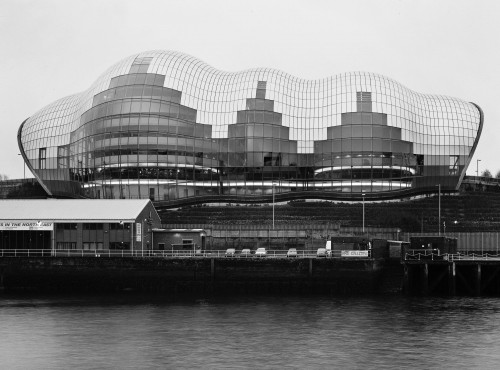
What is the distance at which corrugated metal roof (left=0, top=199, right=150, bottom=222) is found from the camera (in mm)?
95875

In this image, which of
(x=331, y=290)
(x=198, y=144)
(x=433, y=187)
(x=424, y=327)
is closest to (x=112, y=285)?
(x=331, y=290)

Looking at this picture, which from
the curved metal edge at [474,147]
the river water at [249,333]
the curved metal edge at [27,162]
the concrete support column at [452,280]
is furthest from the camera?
the curved metal edge at [27,162]

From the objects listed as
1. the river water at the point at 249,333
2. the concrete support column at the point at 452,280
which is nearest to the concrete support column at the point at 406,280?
the concrete support column at the point at 452,280

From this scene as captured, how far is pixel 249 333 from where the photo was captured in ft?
204

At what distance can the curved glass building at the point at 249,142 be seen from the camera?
450 ft

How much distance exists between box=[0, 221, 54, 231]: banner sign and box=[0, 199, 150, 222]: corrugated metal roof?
0.50m

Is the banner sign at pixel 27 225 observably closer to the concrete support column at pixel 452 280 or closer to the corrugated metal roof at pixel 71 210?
the corrugated metal roof at pixel 71 210

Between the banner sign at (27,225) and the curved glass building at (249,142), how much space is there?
4148 cm

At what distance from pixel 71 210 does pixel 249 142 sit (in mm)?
45270

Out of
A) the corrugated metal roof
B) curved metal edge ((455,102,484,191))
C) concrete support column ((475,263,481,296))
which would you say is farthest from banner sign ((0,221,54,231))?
curved metal edge ((455,102,484,191))

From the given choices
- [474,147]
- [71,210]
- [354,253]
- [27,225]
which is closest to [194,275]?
[354,253]

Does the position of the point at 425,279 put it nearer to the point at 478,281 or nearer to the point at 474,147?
the point at 478,281

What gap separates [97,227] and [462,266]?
130 ft

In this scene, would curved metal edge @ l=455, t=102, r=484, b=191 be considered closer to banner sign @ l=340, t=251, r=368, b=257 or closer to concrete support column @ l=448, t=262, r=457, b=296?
concrete support column @ l=448, t=262, r=457, b=296
